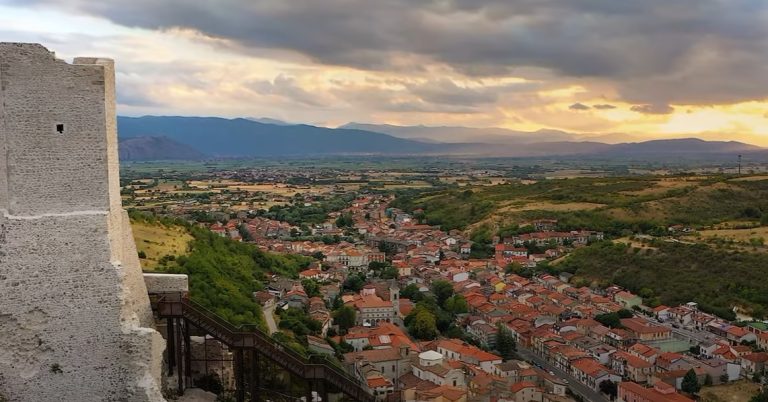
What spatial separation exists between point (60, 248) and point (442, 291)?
50657mm

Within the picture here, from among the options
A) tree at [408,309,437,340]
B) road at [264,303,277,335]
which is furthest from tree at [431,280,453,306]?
road at [264,303,277,335]

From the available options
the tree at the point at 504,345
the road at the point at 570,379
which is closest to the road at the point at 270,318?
the tree at the point at 504,345

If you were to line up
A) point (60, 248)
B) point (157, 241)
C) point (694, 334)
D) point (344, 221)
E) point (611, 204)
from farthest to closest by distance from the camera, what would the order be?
point (344, 221)
point (611, 204)
point (694, 334)
point (157, 241)
point (60, 248)

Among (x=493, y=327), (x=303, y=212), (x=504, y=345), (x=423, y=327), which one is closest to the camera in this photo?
(x=504, y=345)

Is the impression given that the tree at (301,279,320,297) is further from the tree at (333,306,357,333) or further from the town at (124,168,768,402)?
the tree at (333,306,357,333)

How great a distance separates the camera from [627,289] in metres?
62.8

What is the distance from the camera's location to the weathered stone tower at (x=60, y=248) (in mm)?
10773

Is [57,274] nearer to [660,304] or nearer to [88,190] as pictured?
[88,190]

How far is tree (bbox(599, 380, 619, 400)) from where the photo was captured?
40.5m

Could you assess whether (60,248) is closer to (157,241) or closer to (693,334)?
(157,241)

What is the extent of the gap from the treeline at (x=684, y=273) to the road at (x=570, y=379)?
1648cm

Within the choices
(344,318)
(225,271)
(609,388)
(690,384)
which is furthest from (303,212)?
(690,384)

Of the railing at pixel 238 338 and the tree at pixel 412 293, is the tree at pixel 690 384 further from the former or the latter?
the railing at pixel 238 338

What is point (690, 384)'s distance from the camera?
39.7m
